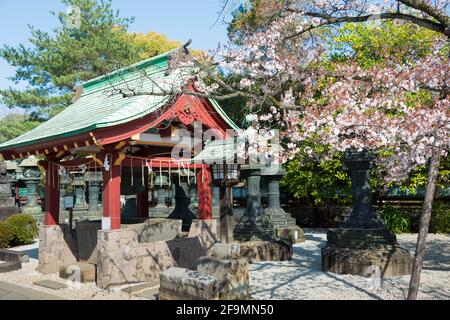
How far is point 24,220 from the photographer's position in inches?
569

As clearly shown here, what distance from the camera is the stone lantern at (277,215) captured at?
13555 millimetres

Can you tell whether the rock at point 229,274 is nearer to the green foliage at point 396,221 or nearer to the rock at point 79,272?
the rock at point 79,272

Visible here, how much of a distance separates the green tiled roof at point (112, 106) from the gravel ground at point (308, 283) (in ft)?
10.6

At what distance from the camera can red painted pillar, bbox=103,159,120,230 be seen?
8.26 m

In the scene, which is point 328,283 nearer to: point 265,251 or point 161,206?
point 265,251

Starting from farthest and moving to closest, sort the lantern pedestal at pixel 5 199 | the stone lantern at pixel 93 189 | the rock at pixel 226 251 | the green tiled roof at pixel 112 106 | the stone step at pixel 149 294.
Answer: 1. the stone lantern at pixel 93 189
2. the lantern pedestal at pixel 5 199
3. the green tiled roof at pixel 112 106
4. the stone step at pixel 149 294
5. the rock at pixel 226 251

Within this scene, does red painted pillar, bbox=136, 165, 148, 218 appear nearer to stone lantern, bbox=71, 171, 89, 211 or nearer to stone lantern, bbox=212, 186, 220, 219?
stone lantern, bbox=212, 186, 220, 219

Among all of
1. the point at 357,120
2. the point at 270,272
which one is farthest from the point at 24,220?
the point at 357,120

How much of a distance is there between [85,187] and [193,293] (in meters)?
20.8

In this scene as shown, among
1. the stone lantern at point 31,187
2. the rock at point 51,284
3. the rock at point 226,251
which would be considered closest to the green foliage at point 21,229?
the stone lantern at point 31,187

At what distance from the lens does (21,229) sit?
14.2m

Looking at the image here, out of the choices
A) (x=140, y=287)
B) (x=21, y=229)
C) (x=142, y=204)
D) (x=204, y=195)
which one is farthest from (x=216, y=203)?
(x=140, y=287)

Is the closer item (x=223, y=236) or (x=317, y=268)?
(x=223, y=236)

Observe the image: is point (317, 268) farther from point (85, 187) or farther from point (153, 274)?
point (85, 187)
